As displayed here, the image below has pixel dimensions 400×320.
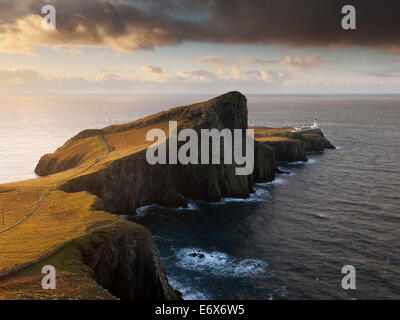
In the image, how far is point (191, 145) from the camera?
307 feet

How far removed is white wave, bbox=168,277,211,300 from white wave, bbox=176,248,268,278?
450 centimetres

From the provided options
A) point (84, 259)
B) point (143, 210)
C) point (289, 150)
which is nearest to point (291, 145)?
point (289, 150)

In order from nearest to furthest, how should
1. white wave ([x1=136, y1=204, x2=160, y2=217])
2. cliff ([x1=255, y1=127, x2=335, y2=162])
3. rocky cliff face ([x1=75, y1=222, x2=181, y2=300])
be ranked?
rocky cliff face ([x1=75, y1=222, x2=181, y2=300]) → white wave ([x1=136, y1=204, x2=160, y2=217]) → cliff ([x1=255, y1=127, x2=335, y2=162])

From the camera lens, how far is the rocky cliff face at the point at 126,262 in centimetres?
3938

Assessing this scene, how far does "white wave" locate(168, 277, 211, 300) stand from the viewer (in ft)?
150

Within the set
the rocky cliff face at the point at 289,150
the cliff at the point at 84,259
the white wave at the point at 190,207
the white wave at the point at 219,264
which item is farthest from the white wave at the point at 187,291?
the rocky cliff face at the point at 289,150

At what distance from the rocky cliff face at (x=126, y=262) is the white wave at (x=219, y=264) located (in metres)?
11.7

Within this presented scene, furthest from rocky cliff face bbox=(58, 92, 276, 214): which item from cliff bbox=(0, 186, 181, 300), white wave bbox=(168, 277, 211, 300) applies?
white wave bbox=(168, 277, 211, 300)

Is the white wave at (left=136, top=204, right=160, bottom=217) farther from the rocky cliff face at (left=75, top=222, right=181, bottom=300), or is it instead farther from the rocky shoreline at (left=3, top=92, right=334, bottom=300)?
the rocky cliff face at (left=75, top=222, right=181, bottom=300)

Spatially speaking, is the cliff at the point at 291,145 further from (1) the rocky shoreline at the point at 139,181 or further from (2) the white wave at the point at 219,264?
(2) the white wave at the point at 219,264

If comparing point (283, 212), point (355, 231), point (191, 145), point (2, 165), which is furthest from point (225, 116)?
point (2, 165)

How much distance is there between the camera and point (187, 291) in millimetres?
47531

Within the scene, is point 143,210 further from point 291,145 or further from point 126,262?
point 291,145
